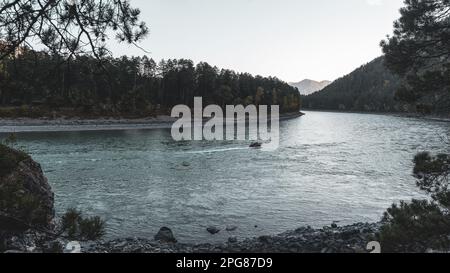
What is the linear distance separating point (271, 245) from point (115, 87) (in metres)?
11.2

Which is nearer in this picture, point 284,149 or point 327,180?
point 327,180

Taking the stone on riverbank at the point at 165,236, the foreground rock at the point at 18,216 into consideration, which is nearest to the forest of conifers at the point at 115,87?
the foreground rock at the point at 18,216

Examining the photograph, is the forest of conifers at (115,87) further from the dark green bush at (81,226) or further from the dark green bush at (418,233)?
the dark green bush at (418,233)

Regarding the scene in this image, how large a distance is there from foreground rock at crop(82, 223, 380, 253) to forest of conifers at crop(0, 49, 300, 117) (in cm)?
561

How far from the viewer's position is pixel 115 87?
5.70 metres

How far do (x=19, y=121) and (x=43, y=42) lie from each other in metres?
83.3

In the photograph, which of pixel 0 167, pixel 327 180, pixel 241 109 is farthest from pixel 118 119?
pixel 0 167

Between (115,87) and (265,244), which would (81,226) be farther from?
(265,244)

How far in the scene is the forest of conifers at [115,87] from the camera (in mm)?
5566

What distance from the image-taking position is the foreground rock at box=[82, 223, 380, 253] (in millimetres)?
14024

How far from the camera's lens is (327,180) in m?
31.4

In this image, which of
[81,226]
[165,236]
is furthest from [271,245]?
[81,226]

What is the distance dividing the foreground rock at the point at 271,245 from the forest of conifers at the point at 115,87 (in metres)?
5.61

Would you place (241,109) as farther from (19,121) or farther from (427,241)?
(427,241)
